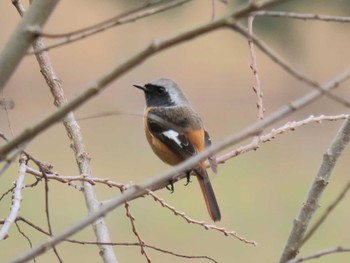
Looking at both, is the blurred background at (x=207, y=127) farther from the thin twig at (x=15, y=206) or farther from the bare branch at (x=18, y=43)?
the bare branch at (x=18, y=43)

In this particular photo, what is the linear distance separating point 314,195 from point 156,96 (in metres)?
2.67

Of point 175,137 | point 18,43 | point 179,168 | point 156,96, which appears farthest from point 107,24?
point 156,96

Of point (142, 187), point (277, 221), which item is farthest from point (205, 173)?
point (277, 221)

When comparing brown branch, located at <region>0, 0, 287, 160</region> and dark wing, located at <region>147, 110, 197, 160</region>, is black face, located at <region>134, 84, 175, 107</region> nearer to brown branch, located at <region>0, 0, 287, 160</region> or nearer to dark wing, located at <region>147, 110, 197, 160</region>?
dark wing, located at <region>147, 110, 197, 160</region>

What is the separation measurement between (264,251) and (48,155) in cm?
524

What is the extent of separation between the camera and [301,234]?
127 cm

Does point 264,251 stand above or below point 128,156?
below

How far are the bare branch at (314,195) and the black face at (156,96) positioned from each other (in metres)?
2.51

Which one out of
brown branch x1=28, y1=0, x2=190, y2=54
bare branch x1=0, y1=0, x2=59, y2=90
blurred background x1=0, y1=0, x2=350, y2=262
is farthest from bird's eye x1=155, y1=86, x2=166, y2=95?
blurred background x1=0, y1=0, x2=350, y2=262

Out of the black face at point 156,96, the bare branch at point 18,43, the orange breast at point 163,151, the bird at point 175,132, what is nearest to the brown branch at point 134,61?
the bare branch at point 18,43

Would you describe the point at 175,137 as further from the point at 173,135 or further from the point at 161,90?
the point at 161,90

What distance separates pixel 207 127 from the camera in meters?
18.1

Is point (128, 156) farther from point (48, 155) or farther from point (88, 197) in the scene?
point (88, 197)

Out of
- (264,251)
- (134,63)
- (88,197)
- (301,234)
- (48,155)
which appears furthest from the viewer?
(48,155)
